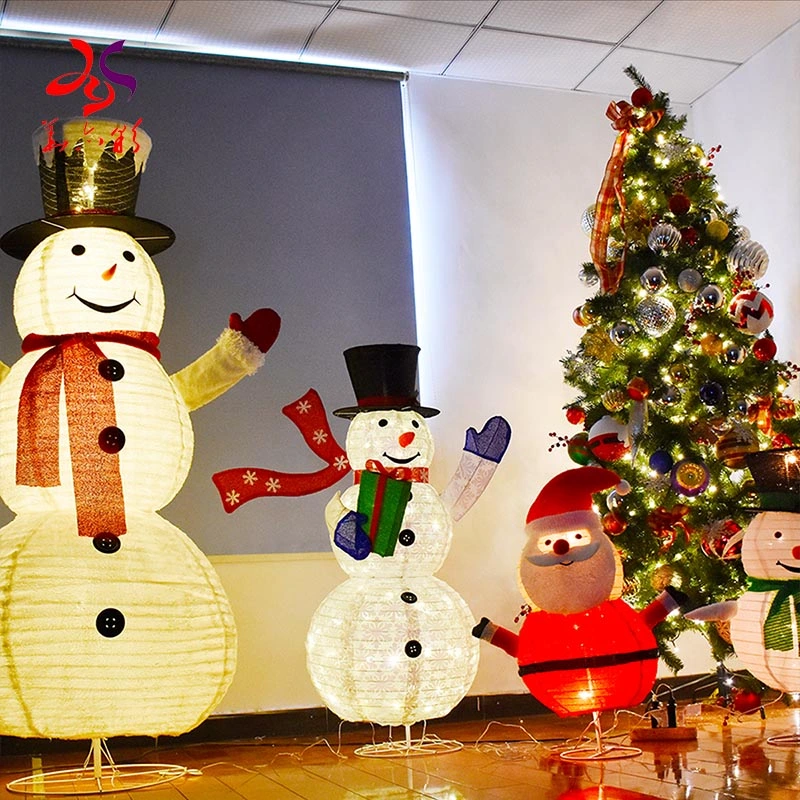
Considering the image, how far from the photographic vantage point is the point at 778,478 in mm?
3154

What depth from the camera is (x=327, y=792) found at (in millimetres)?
2662

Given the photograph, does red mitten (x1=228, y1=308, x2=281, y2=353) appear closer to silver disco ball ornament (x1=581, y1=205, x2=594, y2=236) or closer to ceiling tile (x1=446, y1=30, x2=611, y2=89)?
silver disco ball ornament (x1=581, y1=205, x2=594, y2=236)

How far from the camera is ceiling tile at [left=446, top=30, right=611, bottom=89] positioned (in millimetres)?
4449

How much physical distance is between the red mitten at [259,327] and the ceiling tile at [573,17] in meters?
1.97

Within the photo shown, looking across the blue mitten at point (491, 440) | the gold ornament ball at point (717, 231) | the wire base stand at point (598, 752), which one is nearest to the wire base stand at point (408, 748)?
the wire base stand at point (598, 752)

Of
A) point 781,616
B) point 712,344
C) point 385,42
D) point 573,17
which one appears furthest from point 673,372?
point 385,42

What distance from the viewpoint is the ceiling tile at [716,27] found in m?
4.27

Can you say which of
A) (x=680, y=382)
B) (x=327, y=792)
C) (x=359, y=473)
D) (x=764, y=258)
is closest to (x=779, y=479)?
(x=680, y=382)

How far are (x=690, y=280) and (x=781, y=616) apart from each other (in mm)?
1203

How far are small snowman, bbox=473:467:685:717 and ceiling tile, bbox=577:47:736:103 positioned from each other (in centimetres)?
238

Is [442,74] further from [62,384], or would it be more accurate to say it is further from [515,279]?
[62,384]

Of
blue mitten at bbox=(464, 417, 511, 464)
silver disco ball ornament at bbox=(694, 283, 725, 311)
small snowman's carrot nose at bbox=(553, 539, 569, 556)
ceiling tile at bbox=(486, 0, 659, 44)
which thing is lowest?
small snowman's carrot nose at bbox=(553, 539, 569, 556)

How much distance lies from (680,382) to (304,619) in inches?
63.1

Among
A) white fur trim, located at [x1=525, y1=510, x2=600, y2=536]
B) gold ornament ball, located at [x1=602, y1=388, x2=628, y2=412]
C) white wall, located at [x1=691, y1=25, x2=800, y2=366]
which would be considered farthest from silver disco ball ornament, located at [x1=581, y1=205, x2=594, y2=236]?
white fur trim, located at [x1=525, y1=510, x2=600, y2=536]
